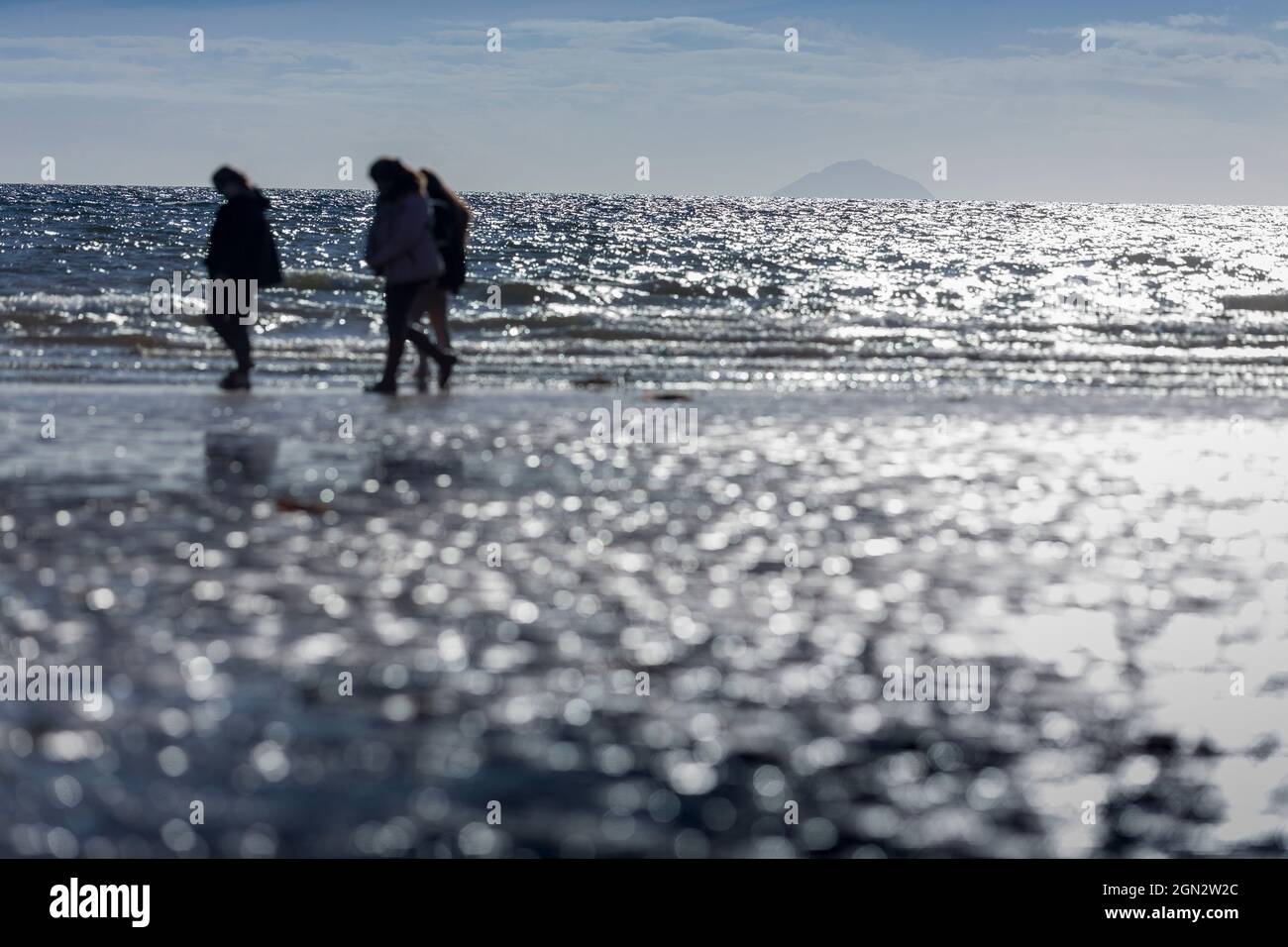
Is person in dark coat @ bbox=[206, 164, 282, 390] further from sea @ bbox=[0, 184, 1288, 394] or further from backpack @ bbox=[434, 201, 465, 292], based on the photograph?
backpack @ bbox=[434, 201, 465, 292]

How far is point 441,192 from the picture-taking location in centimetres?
1443

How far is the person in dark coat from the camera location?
1440 centimetres

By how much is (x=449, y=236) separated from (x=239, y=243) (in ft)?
5.75

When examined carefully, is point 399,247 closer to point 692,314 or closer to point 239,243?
point 239,243

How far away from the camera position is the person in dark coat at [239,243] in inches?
567

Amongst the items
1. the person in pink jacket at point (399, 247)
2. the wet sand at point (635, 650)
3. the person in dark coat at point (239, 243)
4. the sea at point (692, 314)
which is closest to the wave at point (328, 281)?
the sea at point (692, 314)

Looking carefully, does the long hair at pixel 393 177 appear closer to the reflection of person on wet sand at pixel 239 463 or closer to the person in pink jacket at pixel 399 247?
the person in pink jacket at pixel 399 247

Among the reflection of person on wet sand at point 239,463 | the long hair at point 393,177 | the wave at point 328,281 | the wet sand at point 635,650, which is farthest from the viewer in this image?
the wave at point 328,281

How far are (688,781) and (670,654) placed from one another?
1.15 metres

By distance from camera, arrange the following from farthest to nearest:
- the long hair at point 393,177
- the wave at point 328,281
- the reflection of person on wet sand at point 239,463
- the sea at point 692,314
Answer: the wave at point 328,281
the sea at point 692,314
the long hair at point 393,177
the reflection of person on wet sand at point 239,463

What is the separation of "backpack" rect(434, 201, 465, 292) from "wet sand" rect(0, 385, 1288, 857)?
15.6ft

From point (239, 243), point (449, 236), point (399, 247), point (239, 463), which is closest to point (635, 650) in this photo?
point (239, 463)

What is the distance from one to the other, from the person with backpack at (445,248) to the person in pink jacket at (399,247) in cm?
19
